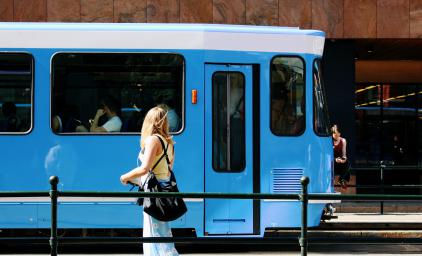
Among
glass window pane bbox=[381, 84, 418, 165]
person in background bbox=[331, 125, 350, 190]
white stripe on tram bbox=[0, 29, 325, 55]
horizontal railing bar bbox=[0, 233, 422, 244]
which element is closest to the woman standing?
horizontal railing bar bbox=[0, 233, 422, 244]

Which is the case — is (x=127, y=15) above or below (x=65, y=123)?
above

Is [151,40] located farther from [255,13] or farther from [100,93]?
[255,13]

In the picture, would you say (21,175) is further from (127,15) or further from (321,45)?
(127,15)

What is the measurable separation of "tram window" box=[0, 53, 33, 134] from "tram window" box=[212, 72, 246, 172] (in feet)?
8.35

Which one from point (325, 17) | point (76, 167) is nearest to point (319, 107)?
point (76, 167)

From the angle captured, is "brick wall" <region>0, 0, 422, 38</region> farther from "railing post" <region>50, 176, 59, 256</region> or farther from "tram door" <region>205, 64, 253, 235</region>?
"railing post" <region>50, 176, 59, 256</region>

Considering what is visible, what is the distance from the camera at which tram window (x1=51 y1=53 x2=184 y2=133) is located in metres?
12.5

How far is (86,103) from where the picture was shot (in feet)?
41.1

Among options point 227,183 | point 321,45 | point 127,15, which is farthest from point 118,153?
point 127,15

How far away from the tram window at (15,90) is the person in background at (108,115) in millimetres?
782

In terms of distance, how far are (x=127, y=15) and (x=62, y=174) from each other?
828 centimetres

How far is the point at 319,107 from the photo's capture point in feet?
42.8

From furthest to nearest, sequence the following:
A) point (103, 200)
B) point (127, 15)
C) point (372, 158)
→ point (372, 158) < point (127, 15) < point (103, 200)

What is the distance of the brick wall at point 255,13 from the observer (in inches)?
789
